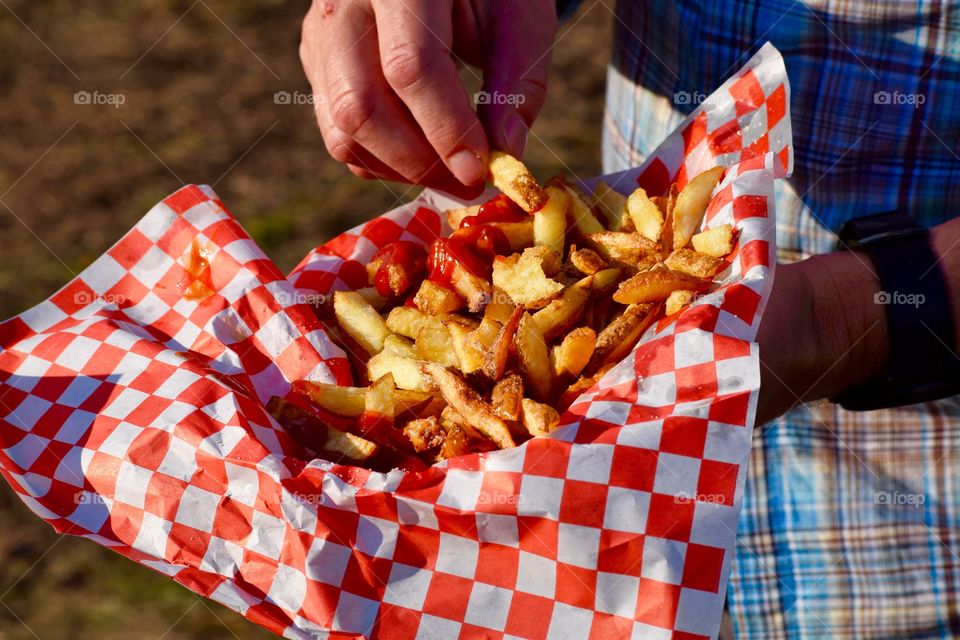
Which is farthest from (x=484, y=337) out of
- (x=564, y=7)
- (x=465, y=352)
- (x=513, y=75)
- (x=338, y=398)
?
(x=564, y=7)

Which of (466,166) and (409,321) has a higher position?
(466,166)

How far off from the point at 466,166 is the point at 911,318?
4.33 feet

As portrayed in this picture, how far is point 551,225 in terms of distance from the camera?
2.35 m

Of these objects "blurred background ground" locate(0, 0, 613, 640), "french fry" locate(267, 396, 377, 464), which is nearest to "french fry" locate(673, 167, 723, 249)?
"french fry" locate(267, 396, 377, 464)

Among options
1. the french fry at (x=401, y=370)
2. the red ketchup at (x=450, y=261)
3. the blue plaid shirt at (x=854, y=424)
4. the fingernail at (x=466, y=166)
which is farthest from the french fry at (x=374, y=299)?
the blue plaid shirt at (x=854, y=424)

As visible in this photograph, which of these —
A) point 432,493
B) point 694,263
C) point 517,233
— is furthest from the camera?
point 517,233

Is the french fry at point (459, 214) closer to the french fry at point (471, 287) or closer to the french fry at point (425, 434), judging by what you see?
the french fry at point (471, 287)

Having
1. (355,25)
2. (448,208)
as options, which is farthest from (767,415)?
(355,25)

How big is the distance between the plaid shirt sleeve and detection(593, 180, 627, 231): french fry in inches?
25.7

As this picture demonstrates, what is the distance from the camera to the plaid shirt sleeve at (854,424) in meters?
2.59

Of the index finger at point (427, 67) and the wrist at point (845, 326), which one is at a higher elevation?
the index finger at point (427, 67)

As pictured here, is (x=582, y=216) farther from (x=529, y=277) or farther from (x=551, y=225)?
(x=529, y=277)

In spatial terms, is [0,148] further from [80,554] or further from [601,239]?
[601,239]

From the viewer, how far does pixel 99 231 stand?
5449 millimetres
